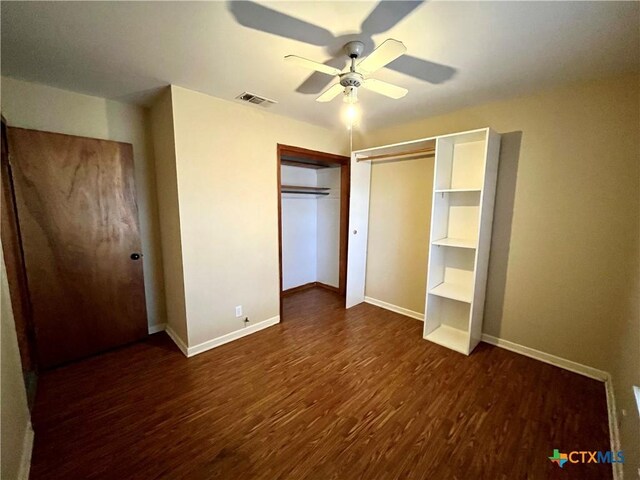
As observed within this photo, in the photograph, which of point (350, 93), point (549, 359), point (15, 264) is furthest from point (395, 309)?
point (15, 264)

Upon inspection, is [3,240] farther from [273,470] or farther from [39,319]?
[273,470]

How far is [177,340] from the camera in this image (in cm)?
267

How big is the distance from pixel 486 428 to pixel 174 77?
3.41 meters

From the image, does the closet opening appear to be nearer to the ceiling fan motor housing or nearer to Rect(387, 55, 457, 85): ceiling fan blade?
Rect(387, 55, 457, 85): ceiling fan blade

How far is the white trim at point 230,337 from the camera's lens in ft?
8.22

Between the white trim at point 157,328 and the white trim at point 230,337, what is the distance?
0.75m

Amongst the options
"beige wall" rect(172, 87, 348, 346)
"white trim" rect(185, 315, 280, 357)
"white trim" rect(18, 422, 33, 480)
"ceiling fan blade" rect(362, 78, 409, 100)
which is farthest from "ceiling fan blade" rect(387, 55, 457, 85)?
"white trim" rect(18, 422, 33, 480)

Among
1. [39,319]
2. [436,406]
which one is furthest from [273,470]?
[39,319]

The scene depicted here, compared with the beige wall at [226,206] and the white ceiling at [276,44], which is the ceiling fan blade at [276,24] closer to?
the white ceiling at [276,44]

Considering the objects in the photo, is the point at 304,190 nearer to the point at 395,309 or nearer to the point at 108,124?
the point at 395,309

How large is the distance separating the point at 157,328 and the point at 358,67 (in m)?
3.26

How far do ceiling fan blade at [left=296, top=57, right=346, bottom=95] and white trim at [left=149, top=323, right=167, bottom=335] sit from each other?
9.59 feet

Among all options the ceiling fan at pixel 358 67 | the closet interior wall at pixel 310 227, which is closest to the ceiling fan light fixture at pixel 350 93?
the ceiling fan at pixel 358 67

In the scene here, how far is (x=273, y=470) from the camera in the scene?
145 cm
